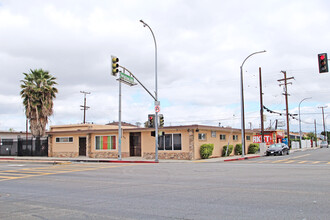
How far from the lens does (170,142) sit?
28.5 m

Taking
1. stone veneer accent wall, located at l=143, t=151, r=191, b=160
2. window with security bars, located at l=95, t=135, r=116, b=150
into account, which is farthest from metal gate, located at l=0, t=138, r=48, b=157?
stone veneer accent wall, located at l=143, t=151, r=191, b=160

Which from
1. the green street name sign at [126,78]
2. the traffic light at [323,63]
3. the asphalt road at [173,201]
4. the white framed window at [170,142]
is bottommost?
the asphalt road at [173,201]

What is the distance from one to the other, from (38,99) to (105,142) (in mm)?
10402

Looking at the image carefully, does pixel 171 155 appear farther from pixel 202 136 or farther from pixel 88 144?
pixel 88 144

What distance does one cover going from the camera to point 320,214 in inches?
247

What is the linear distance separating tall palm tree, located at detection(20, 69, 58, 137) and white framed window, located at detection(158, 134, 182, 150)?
15664 mm

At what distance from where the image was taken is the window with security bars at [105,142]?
104 ft

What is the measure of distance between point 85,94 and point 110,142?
2605 cm

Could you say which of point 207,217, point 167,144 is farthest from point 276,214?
point 167,144

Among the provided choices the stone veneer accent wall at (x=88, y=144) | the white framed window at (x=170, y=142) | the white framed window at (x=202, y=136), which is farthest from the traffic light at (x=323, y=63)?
the stone veneer accent wall at (x=88, y=144)

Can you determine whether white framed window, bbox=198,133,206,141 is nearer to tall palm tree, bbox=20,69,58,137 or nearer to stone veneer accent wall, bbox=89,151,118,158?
stone veneer accent wall, bbox=89,151,118,158

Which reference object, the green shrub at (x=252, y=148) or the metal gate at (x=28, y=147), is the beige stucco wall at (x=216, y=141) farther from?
the metal gate at (x=28, y=147)

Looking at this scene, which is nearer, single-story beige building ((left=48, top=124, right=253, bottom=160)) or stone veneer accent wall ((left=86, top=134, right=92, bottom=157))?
single-story beige building ((left=48, top=124, right=253, bottom=160))

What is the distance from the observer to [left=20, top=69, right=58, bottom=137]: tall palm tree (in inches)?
1405
